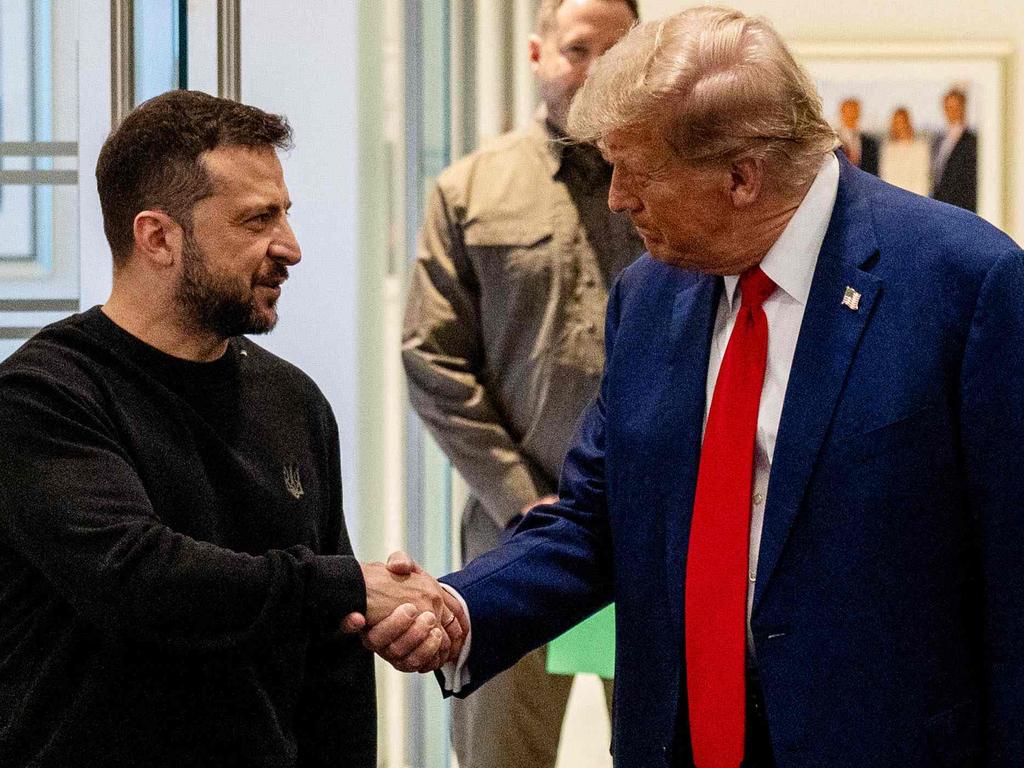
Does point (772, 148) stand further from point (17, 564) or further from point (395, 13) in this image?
point (395, 13)

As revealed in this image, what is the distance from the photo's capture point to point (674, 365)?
191 cm

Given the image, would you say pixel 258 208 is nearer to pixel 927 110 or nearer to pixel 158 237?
pixel 158 237

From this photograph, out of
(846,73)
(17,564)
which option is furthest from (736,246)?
(846,73)

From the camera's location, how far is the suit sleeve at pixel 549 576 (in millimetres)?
2068

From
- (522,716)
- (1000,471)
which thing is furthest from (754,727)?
(522,716)

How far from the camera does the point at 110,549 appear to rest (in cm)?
165

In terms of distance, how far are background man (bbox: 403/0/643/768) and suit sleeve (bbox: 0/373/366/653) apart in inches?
45.2

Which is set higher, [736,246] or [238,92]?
[238,92]

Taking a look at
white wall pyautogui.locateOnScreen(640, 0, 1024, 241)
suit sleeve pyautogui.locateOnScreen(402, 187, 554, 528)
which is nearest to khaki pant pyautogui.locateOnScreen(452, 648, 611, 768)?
suit sleeve pyautogui.locateOnScreen(402, 187, 554, 528)

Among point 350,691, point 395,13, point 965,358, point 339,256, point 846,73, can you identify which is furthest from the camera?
point 846,73

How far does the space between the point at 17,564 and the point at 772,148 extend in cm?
102

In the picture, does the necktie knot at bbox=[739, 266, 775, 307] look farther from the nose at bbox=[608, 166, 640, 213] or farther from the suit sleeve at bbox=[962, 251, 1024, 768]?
the suit sleeve at bbox=[962, 251, 1024, 768]

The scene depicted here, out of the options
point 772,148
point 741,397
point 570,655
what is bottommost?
point 570,655

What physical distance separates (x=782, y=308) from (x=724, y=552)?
31 centimetres
